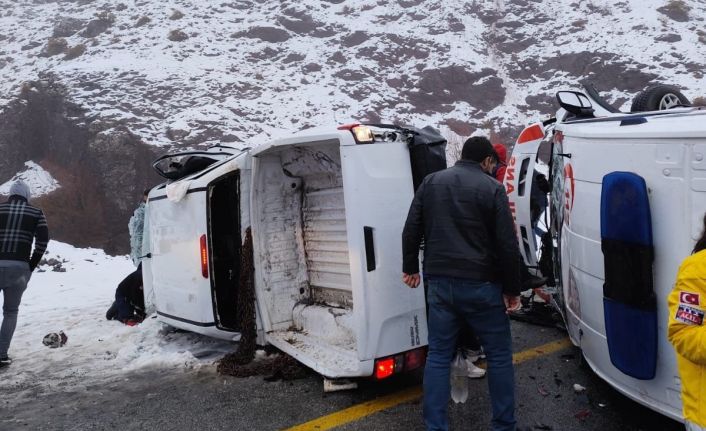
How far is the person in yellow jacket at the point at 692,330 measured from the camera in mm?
1705

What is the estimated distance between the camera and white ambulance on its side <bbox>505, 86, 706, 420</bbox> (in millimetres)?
2311

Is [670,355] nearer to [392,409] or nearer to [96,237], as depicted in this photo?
[392,409]

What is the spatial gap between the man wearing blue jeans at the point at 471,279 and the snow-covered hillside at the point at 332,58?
23.0 metres

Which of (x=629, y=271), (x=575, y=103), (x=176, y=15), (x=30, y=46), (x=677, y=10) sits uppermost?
Answer: (x=176, y=15)

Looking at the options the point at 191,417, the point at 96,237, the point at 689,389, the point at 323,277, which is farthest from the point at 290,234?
the point at 96,237

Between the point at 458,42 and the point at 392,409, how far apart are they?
38919 mm

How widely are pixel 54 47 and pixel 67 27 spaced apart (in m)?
3.58

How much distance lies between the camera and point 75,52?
3114 cm

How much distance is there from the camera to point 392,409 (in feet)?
11.5

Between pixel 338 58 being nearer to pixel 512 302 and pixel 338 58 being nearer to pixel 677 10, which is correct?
pixel 677 10

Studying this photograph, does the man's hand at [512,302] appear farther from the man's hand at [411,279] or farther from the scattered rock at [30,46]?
the scattered rock at [30,46]

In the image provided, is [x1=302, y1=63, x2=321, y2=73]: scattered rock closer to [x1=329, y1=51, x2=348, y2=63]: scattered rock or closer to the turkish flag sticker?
[x1=329, y1=51, x2=348, y2=63]: scattered rock

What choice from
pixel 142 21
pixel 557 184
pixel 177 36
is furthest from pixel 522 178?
pixel 142 21

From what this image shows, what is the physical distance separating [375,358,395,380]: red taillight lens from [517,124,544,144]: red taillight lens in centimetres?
313
